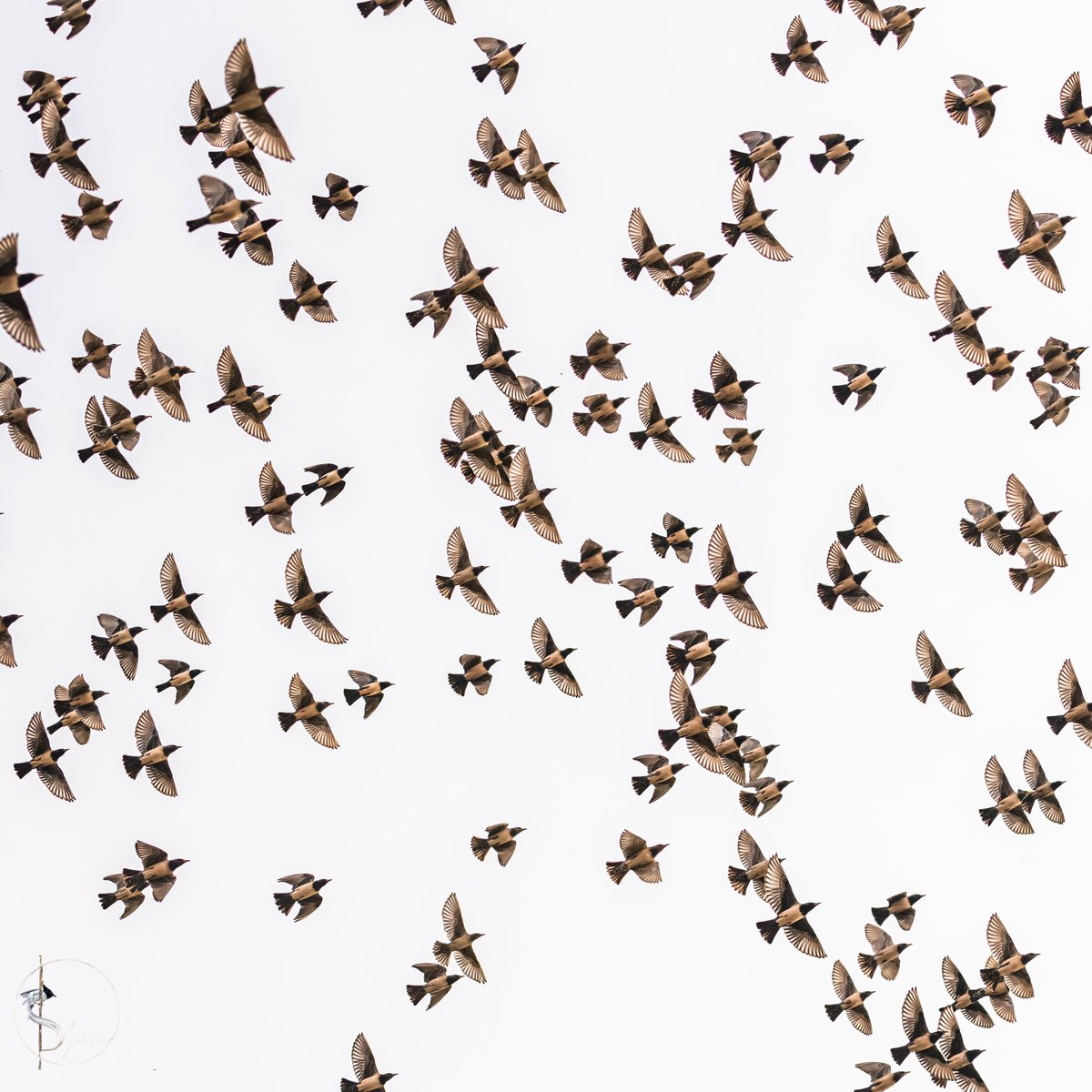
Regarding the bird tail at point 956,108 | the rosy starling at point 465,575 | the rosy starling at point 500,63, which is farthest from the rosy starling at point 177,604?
the bird tail at point 956,108

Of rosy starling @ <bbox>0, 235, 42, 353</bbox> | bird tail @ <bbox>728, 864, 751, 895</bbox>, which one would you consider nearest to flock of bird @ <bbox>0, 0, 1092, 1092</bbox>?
bird tail @ <bbox>728, 864, 751, 895</bbox>

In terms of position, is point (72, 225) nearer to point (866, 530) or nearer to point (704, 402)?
point (704, 402)

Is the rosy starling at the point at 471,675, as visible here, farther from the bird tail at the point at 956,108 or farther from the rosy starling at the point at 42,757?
the bird tail at the point at 956,108

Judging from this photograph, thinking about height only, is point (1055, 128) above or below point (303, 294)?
below

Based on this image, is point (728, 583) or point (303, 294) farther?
point (728, 583)

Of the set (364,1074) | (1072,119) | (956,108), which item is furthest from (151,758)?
(1072,119)

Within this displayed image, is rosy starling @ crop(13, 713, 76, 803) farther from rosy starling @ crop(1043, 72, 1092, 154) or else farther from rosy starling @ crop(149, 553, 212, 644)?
rosy starling @ crop(1043, 72, 1092, 154)
